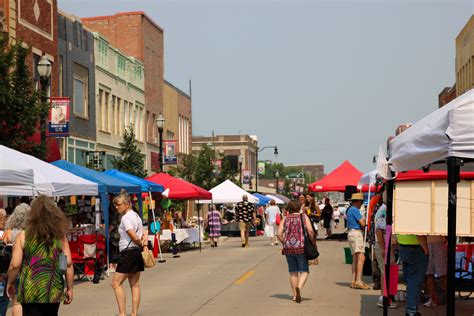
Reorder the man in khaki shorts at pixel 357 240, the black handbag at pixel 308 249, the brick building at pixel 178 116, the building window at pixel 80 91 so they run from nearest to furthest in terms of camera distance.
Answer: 1. the black handbag at pixel 308 249
2. the man in khaki shorts at pixel 357 240
3. the building window at pixel 80 91
4. the brick building at pixel 178 116

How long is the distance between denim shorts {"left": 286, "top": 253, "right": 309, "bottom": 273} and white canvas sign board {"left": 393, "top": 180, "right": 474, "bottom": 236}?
3765 mm

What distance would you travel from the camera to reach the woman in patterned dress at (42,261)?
8.36 metres

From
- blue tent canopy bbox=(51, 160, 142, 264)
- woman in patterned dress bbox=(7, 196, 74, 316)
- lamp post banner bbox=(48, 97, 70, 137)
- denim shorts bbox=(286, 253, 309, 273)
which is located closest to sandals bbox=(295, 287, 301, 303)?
denim shorts bbox=(286, 253, 309, 273)

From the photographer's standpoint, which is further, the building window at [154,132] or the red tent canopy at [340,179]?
the building window at [154,132]

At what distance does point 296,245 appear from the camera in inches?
567

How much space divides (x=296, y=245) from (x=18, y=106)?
1205cm

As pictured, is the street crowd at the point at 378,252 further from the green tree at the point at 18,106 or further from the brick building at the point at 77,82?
the brick building at the point at 77,82

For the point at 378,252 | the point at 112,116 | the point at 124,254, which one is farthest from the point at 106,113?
the point at 124,254

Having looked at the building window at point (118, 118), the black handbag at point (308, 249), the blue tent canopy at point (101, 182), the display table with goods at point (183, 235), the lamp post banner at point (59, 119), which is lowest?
the display table with goods at point (183, 235)

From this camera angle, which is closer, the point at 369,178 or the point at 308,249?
the point at 308,249

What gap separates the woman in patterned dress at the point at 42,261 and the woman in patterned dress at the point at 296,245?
21.0ft

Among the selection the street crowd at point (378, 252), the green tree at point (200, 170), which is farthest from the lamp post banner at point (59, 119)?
the green tree at point (200, 170)

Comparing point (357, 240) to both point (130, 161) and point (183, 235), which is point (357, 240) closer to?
point (183, 235)

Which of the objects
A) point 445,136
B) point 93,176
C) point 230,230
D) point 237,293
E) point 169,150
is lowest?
point 230,230
